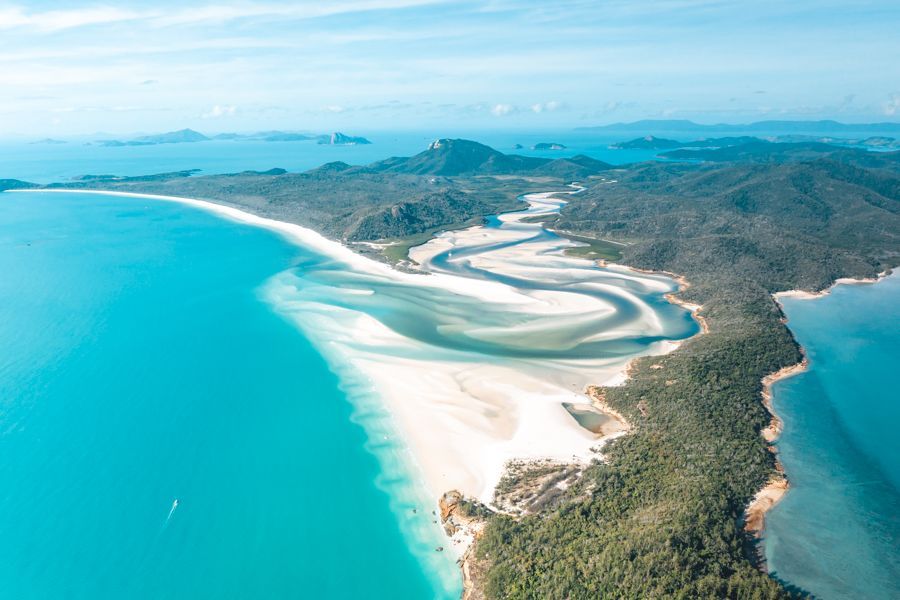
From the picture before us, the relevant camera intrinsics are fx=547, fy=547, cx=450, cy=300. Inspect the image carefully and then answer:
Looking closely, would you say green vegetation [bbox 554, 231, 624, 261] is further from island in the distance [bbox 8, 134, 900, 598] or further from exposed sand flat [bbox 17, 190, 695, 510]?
exposed sand flat [bbox 17, 190, 695, 510]

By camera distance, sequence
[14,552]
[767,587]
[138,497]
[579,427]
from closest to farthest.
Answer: [767,587] → [14,552] → [138,497] → [579,427]

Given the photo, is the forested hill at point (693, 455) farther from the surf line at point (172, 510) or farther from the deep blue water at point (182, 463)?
the surf line at point (172, 510)

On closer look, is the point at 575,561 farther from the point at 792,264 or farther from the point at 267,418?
the point at 792,264

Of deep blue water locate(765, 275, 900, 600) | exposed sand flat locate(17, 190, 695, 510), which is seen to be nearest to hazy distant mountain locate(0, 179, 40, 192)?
exposed sand flat locate(17, 190, 695, 510)

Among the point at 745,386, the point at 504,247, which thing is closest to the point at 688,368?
the point at 745,386

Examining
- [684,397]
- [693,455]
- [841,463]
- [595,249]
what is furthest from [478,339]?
[595,249]

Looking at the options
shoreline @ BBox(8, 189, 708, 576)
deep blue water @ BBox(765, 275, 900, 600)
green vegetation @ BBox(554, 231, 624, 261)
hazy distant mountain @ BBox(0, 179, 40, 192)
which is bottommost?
deep blue water @ BBox(765, 275, 900, 600)

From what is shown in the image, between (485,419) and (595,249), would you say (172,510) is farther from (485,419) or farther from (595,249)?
(595,249)
